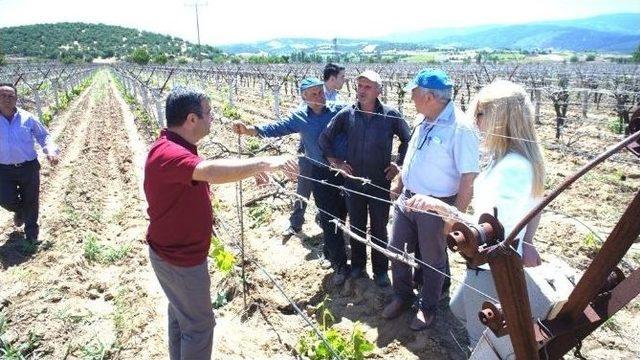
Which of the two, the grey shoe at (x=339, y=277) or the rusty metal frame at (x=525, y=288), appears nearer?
the rusty metal frame at (x=525, y=288)

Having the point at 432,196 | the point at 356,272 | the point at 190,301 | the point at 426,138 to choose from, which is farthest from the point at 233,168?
the point at 356,272

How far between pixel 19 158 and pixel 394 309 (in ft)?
15.3

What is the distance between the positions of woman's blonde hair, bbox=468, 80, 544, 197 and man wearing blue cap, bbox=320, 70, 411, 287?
1.36 m

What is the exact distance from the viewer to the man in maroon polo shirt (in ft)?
7.34

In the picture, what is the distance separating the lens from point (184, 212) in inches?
98.5

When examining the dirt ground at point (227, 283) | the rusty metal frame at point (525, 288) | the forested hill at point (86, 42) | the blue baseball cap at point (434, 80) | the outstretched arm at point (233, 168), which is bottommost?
the dirt ground at point (227, 283)

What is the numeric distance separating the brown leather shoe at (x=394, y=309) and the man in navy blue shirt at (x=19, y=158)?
4.16 metres

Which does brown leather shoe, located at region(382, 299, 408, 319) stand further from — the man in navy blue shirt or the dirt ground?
the man in navy blue shirt

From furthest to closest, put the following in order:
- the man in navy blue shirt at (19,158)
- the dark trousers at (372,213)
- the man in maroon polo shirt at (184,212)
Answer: the man in navy blue shirt at (19,158) < the dark trousers at (372,213) < the man in maroon polo shirt at (184,212)

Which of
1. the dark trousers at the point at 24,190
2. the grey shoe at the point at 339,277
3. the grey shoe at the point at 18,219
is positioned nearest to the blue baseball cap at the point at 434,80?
the grey shoe at the point at 339,277

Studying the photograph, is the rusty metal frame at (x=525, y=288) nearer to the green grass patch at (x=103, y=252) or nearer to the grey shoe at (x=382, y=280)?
the grey shoe at (x=382, y=280)

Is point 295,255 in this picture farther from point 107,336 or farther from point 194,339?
point 194,339

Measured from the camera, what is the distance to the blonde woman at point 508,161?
6.59 ft

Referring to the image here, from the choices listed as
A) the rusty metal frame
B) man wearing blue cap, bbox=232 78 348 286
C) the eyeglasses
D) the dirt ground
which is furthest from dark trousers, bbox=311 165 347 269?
the rusty metal frame
